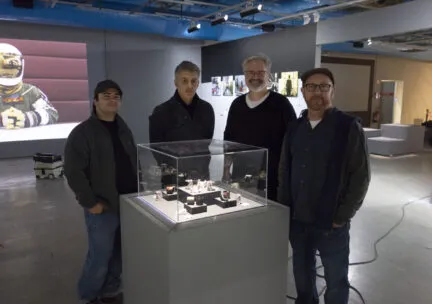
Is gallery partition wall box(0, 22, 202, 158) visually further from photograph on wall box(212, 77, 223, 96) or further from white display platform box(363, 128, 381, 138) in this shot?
white display platform box(363, 128, 381, 138)

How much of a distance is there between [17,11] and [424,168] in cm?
806

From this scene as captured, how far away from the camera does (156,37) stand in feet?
28.4

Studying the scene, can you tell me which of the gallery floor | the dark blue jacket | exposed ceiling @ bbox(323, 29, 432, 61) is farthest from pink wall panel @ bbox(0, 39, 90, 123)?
the dark blue jacket

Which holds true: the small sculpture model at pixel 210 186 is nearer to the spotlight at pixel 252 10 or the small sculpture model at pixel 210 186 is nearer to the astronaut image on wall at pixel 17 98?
the spotlight at pixel 252 10

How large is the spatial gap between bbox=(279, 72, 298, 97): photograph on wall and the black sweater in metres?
4.53

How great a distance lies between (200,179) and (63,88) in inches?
286

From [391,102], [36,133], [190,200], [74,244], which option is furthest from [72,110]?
[391,102]

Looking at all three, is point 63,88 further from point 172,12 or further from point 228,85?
point 228,85

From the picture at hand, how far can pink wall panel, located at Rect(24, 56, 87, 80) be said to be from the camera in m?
7.43

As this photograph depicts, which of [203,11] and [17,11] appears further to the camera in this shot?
[203,11]

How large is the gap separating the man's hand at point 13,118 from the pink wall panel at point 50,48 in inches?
47.9

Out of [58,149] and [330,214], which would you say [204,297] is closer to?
[330,214]

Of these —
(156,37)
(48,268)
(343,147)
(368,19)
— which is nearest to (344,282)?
(343,147)

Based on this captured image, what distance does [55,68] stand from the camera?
7.77 m
